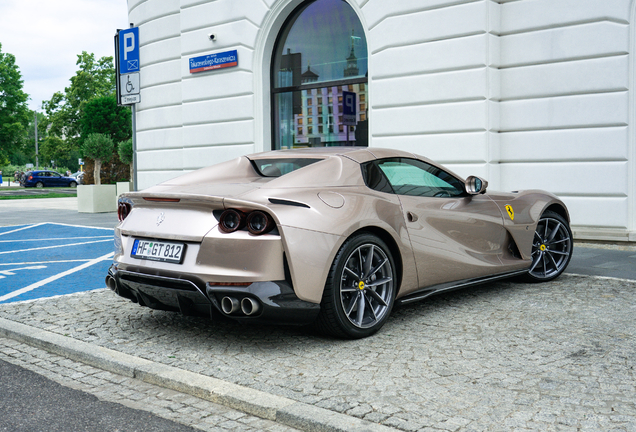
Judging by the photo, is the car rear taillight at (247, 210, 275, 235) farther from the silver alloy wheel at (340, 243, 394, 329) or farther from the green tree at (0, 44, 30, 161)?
the green tree at (0, 44, 30, 161)

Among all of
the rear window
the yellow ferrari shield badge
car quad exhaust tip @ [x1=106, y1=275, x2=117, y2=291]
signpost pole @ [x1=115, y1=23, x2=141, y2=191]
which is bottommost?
car quad exhaust tip @ [x1=106, y1=275, x2=117, y2=291]

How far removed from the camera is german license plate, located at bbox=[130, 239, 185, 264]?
4195mm

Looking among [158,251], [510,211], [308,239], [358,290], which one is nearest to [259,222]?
[308,239]

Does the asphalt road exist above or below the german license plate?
below

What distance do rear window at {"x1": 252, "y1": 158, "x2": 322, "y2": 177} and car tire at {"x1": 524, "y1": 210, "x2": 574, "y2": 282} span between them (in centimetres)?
268

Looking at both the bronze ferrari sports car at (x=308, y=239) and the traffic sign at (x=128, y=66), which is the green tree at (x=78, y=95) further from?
the bronze ferrari sports car at (x=308, y=239)

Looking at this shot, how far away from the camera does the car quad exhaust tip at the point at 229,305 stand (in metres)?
3.96

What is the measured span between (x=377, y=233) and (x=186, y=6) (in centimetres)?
1126

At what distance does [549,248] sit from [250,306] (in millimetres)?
3825

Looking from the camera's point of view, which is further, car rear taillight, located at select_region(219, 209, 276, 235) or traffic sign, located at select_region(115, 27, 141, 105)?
traffic sign, located at select_region(115, 27, 141, 105)

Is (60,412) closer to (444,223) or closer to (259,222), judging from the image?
(259,222)

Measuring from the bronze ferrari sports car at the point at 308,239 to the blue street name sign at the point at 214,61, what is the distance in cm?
869

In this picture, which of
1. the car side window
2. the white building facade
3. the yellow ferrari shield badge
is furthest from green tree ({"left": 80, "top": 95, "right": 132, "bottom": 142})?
the car side window

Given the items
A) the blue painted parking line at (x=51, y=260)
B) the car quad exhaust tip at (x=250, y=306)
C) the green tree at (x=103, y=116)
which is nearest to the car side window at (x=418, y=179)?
the car quad exhaust tip at (x=250, y=306)
